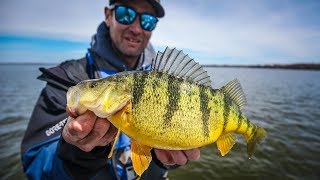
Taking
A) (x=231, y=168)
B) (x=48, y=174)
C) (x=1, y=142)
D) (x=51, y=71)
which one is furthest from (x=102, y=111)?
(x=1, y=142)

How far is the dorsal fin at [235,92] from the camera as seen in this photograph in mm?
2722

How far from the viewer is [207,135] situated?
2.33m

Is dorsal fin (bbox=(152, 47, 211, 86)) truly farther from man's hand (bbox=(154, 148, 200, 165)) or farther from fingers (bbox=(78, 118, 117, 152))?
man's hand (bbox=(154, 148, 200, 165))

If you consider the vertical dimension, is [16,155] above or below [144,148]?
below

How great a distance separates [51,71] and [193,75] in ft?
8.00

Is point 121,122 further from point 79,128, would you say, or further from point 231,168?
point 231,168

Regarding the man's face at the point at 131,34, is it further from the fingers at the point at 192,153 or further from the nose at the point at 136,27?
the fingers at the point at 192,153

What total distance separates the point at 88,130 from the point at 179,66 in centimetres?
101

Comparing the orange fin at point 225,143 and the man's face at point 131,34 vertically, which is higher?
the man's face at point 131,34

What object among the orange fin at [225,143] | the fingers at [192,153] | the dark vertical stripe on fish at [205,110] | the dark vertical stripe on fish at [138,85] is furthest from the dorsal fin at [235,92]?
the dark vertical stripe on fish at [138,85]

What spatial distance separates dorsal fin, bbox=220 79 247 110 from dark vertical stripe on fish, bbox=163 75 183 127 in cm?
75

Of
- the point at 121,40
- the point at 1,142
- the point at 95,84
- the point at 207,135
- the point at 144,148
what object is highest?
the point at 121,40

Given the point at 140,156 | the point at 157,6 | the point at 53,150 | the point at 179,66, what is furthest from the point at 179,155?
the point at 157,6

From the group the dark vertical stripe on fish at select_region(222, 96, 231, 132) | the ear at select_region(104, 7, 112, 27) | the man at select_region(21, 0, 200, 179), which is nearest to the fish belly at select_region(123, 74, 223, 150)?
the dark vertical stripe on fish at select_region(222, 96, 231, 132)
